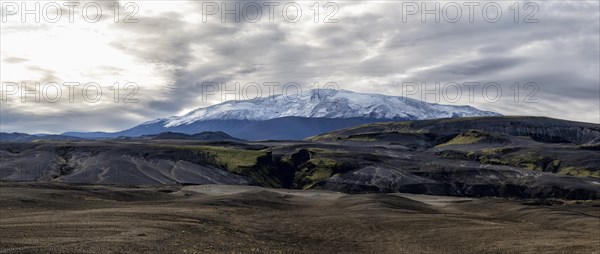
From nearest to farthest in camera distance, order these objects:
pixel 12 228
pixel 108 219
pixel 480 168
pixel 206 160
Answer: pixel 12 228 → pixel 108 219 → pixel 480 168 → pixel 206 160

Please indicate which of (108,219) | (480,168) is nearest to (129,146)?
(480,168)

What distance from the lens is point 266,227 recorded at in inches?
2185

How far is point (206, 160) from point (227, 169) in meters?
9.19

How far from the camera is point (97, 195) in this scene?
81500 mm

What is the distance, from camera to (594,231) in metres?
53.3

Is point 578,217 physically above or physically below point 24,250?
below

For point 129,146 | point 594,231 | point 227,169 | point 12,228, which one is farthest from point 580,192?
point 129,146

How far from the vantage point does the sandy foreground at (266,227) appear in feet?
120

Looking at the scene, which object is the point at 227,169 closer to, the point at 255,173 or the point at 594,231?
the point at 255,173

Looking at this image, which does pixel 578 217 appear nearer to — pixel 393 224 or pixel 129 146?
pixel 393 224

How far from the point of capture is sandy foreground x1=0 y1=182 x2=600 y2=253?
120 feet

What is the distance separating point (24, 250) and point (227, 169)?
127m

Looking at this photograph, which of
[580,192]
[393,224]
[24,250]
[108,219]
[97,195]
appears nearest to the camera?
[24,250]

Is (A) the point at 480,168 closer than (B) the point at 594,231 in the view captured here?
No
